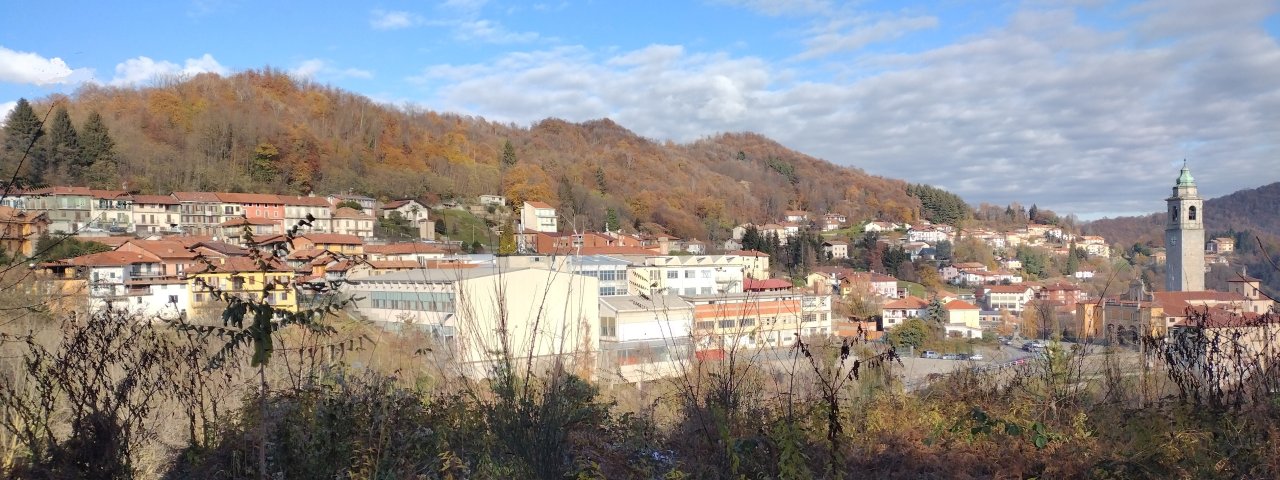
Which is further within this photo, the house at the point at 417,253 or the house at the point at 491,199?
the house at the point at 491,199

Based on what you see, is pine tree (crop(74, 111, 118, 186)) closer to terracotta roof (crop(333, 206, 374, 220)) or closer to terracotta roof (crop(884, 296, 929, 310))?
terracotta roof (crop(333, 206, 374, 220))

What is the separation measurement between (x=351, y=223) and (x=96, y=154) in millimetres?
11162

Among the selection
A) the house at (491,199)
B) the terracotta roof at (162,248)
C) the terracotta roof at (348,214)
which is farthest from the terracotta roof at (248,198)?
the terracotta roof at (162,248)

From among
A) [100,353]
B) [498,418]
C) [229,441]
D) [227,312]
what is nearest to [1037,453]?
[498,418]

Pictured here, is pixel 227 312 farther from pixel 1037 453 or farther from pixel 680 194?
pixel 680 194

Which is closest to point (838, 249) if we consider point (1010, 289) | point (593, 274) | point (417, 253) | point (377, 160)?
point (1010, 289)

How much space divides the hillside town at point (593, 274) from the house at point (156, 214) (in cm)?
6

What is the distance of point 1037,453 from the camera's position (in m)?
Answer: 2.75

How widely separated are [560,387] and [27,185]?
6.74ft

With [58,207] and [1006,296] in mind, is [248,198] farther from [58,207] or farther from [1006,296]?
[1006,296]

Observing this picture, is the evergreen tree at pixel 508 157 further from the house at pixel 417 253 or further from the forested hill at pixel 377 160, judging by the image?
the house at pixel 417 253

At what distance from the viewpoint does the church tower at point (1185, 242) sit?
3703cm

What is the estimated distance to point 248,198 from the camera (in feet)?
109

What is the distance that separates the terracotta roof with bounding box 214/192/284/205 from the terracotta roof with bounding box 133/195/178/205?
1784mm
